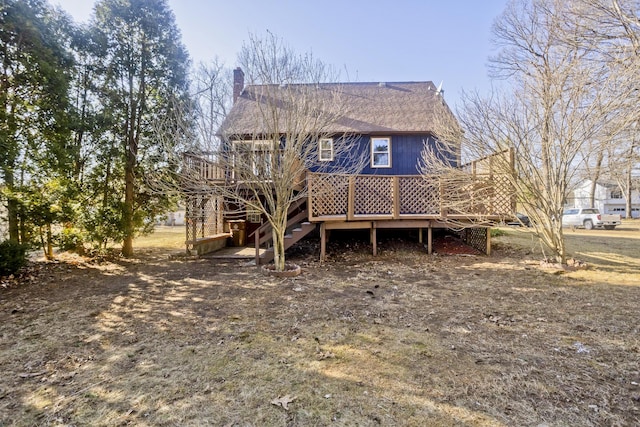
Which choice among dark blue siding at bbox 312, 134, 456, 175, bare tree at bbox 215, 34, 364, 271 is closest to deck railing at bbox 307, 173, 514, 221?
bare tree at bbox 215, 34, 364, 271

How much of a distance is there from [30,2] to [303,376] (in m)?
11.2

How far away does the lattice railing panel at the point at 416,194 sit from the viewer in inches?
354

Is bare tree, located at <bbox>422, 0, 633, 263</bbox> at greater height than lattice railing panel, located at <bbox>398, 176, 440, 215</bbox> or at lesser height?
greater

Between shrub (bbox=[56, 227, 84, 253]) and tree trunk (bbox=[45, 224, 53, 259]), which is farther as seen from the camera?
shrub (bbox=[56, 227, 84, 253])

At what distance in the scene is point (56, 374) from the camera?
3.04 metres

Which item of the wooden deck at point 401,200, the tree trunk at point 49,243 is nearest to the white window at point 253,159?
the wooden deck at point 401,200

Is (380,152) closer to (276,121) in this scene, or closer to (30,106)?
(276,121)

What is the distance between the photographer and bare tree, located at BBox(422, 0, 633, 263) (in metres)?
6.60

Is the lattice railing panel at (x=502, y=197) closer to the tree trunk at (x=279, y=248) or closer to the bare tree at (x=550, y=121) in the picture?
the bare tree at (x=550, y=121)

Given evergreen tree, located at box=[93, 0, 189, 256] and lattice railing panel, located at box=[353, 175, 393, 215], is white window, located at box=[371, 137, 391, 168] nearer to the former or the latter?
lattice railing panel, located at box=[353, 175, 393, 215]

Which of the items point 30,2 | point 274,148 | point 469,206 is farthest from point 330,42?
point 30,2

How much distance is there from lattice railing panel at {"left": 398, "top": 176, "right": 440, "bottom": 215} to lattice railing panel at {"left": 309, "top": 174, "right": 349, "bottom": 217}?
6.02ft

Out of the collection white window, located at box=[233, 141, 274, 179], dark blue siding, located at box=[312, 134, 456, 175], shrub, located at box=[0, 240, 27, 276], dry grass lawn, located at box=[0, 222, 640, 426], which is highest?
dark blue siding, located at box=[312, 134, 456, 175]

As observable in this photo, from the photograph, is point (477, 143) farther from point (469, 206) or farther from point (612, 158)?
point (612, 158)
